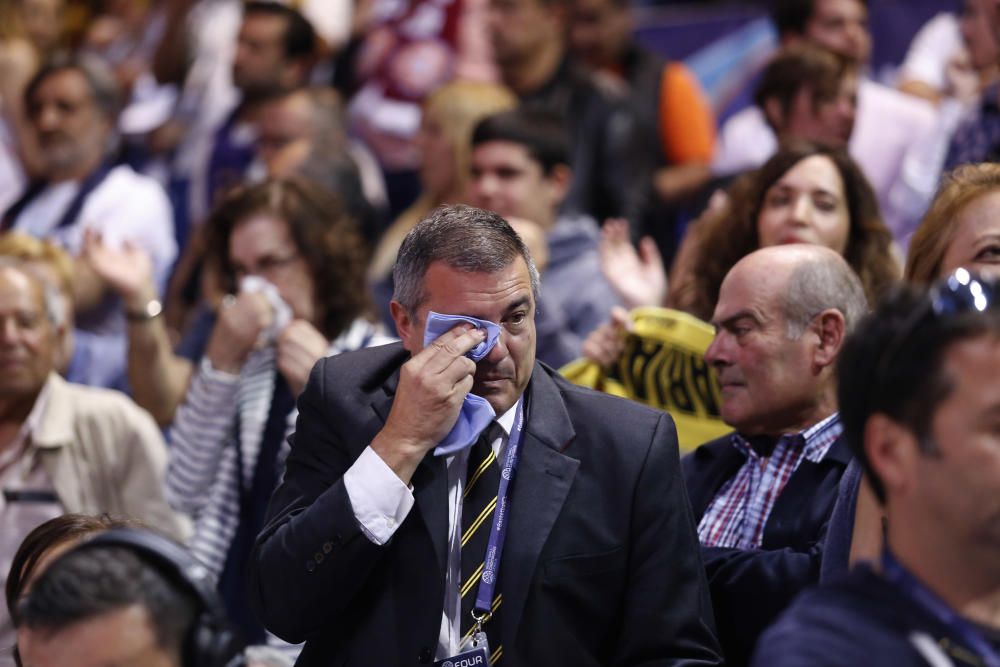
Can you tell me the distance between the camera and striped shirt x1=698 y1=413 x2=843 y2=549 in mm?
3395

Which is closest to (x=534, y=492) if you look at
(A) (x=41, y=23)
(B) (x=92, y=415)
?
(B) (x=92, y=415)

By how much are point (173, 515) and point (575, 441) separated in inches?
80.6

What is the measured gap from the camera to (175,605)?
228 cm

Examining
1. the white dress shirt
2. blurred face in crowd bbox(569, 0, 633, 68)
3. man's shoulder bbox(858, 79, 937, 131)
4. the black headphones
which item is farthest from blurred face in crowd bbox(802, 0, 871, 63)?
the black headphones

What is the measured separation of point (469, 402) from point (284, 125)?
4.32 meters

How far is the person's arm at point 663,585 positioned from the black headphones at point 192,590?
103cm

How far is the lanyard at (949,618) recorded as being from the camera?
85.0 inches

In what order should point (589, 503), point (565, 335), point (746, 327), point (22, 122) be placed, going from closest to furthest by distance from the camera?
point (589, 503) < point (746, 327) < point (565, 335) < point (22, 122)

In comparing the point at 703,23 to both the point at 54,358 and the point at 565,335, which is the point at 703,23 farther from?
the point at 54,358

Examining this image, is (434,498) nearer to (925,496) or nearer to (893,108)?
(925,496)

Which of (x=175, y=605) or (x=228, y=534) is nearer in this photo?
(x=175, y=605)

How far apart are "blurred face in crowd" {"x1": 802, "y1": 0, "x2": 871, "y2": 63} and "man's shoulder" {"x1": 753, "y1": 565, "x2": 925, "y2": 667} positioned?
4681 mm

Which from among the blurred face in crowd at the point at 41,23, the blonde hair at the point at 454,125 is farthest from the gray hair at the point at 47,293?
the blurred face in crowd at the point at 41,23

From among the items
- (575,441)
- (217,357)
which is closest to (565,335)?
(217,357)
